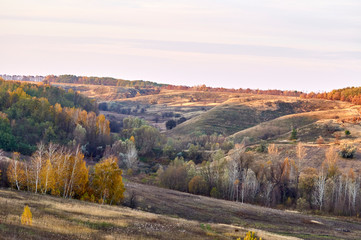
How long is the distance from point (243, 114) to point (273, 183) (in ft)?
352

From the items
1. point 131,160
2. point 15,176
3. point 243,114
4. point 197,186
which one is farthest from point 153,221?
point 243,114

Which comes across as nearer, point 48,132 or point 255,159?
point 255,159

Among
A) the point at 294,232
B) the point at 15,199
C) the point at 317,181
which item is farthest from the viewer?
the point at 317,181

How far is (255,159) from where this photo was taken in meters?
95.5

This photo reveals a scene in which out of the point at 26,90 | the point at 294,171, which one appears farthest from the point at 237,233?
the point at 26,90

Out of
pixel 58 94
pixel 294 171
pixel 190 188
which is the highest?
pixel 58 94

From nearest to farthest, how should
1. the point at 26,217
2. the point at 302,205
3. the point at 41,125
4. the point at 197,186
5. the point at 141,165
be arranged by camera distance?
the point at 26,217, the point at 302,205, the point at 197,186, the point at 141,165, the point at 41,125

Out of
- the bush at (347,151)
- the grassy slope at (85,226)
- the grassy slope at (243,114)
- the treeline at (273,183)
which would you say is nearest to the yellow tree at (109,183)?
the grassy slope at (85,226)

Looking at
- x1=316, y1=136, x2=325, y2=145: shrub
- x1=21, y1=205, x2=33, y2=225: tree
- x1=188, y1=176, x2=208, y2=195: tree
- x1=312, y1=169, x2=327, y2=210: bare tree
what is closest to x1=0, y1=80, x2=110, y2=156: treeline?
x1=188, y1=176, x2=208, y2=195: tree

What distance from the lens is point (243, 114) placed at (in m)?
186

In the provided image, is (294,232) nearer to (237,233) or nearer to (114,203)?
(237,233)

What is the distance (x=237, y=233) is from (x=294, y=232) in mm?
12832

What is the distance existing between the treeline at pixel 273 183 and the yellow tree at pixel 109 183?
27909 millimetres

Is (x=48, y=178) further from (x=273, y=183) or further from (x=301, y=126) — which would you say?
(x=301, y=126)
